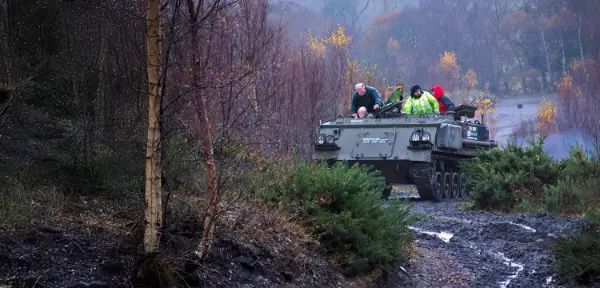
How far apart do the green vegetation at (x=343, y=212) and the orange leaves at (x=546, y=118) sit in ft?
124

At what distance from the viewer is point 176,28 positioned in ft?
19.6

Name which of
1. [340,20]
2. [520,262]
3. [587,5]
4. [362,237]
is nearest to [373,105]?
[520,262]

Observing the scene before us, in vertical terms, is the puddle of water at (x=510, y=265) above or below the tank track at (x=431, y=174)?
below

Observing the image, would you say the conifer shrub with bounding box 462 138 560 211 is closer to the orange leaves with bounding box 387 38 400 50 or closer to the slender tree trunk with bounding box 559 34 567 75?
the slender tree trunk with bounding box 559 34 567 75

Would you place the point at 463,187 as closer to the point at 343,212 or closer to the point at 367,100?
the point at 367,100

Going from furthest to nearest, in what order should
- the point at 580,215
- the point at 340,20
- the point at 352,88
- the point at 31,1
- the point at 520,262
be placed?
the point at 340,20 < the point at 352,88 < the point at 580,215 < the point at 520,262 < the point at 31,1

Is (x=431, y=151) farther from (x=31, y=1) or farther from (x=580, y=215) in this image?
(x=31, y=1)

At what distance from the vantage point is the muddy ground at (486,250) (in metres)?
9.17

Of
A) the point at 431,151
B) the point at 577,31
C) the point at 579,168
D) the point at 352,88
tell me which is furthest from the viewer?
the point at 577,31

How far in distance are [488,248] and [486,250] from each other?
0.63 feet

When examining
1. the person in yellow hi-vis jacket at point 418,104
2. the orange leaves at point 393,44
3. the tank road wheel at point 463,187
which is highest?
the orange leaves at point 393,44

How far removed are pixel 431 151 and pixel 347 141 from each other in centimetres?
198

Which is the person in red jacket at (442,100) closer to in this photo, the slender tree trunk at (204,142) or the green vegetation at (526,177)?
the green vegetation at (526,177)

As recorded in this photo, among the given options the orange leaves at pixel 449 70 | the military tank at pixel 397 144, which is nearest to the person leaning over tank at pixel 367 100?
the military tank at pixel 397 144
